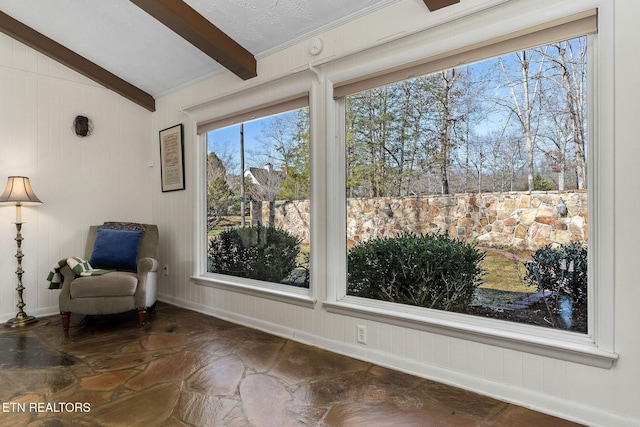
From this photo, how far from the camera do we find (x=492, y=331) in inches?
81.5

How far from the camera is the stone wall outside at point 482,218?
6.43ft

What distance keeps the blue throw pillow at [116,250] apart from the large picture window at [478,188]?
90.8 inches

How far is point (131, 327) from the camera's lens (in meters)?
3.33

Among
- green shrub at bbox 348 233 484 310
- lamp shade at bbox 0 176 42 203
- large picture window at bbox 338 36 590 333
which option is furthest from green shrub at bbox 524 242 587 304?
lamp shade at bbox 0 176 42 203

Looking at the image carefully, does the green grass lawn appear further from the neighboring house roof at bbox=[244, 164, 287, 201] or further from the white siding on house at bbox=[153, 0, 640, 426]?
the neighboring house roof at bbox=[244, 164, 287, 201]

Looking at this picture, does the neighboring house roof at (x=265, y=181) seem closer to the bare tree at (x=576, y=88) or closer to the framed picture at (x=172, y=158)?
the framed picture at (x=172, y=158)

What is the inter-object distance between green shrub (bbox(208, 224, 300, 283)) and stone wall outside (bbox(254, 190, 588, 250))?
70 cm

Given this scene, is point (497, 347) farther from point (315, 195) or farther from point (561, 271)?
point (315, 195)

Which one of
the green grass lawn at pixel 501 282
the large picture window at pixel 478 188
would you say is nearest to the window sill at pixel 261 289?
the large picture window at pixel 478 188

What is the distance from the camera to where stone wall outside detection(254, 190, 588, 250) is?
1.96 meters

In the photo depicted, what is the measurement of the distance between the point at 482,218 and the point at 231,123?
2420 millimetres

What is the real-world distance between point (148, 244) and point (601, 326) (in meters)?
3.78

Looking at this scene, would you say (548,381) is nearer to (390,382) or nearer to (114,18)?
(390,382)

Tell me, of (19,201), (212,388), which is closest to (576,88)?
(212,388)
